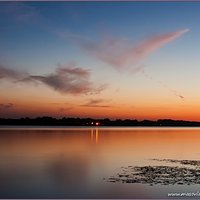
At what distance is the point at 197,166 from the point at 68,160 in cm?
368

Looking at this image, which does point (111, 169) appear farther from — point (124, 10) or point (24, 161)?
point (124, 10)

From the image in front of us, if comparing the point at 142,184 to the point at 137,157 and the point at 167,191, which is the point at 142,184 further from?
the point at 137,157

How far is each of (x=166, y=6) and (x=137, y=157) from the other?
5.67 metres

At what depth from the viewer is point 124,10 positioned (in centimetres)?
885

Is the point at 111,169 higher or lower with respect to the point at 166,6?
lower

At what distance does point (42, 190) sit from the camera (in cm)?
811

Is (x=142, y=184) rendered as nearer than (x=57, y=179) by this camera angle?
Yes

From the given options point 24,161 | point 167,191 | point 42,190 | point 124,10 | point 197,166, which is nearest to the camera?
point 167,191

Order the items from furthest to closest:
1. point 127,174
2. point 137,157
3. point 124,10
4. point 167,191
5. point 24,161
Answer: point 137,157 → point 24,161 → point 127,174 → point 124,10 → point 167,191

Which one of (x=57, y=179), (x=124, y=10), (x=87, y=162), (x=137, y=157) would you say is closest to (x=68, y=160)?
(x=87, y=162)

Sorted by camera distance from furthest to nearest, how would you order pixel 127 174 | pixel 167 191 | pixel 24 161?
pixel 24 161 → pixel 127 174 → pixel 167 191

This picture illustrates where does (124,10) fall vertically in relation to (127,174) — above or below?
above

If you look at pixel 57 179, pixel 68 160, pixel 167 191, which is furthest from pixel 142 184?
pixel 68 160

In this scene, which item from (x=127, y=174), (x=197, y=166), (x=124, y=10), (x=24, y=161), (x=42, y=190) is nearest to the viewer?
(x=42, y=190)
